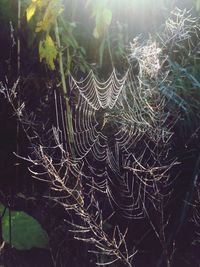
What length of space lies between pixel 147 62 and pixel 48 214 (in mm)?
1115

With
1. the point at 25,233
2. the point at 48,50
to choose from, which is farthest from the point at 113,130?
the point at 48,50

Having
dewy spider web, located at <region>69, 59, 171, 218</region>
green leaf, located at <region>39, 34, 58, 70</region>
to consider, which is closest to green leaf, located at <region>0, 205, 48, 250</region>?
dewy spider web, located at <region>69, 59, 171, 218</region>

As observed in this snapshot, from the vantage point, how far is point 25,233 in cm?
277

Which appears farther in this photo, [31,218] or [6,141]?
[6,141]

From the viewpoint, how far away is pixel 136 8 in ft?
9.66

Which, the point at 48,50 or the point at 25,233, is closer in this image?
the point at 48,50

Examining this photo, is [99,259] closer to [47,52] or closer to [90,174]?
[90,174]

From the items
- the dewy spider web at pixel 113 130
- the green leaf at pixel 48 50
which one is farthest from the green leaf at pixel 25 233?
the green leaf at pixel 48 50

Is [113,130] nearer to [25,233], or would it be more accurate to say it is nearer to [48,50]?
[25,233]

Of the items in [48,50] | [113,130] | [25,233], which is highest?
Answer: [48,50]

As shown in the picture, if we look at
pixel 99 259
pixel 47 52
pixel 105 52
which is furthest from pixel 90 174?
pixel 47 52

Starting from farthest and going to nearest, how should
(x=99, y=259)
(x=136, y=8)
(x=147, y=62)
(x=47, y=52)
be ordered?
(x=136, y=8)
(x=99, y=259)
(x=147, y=62)
(x=47, y=52)

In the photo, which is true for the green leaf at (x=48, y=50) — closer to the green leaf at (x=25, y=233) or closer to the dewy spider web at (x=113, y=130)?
the dewy spider web at (x=113, y=130)

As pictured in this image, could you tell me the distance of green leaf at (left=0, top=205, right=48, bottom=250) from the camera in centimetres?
275
